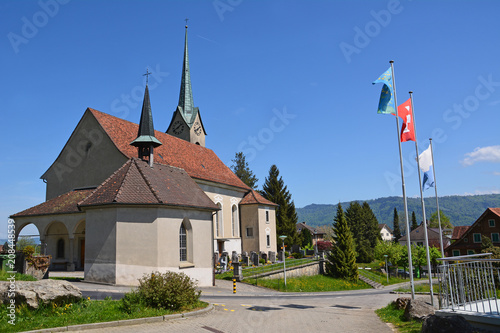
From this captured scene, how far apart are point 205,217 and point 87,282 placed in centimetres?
877

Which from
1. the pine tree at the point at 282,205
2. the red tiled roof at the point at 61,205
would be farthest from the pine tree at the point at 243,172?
the red tiled roof at the point at 61,205

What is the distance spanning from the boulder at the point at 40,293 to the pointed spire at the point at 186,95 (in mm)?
41682

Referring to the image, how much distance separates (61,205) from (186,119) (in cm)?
2507

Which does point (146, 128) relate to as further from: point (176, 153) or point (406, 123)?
point (406, 123)

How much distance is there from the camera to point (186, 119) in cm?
5194

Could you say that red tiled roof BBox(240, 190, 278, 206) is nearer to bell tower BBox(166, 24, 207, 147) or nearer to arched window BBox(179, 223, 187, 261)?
bell tower BBox(166, 24, 207, 147)

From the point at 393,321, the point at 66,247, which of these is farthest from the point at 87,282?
the point at 393,321

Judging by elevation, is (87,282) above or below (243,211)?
below

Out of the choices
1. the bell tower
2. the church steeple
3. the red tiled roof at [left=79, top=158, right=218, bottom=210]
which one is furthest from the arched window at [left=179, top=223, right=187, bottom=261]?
the bell tower

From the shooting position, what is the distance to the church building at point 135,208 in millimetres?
22750

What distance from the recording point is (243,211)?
4519 centimetres

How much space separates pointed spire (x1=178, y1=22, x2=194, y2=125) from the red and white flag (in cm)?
3772

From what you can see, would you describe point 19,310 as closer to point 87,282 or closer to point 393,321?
point 393,321

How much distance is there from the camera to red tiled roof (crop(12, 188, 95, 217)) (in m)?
28.9
